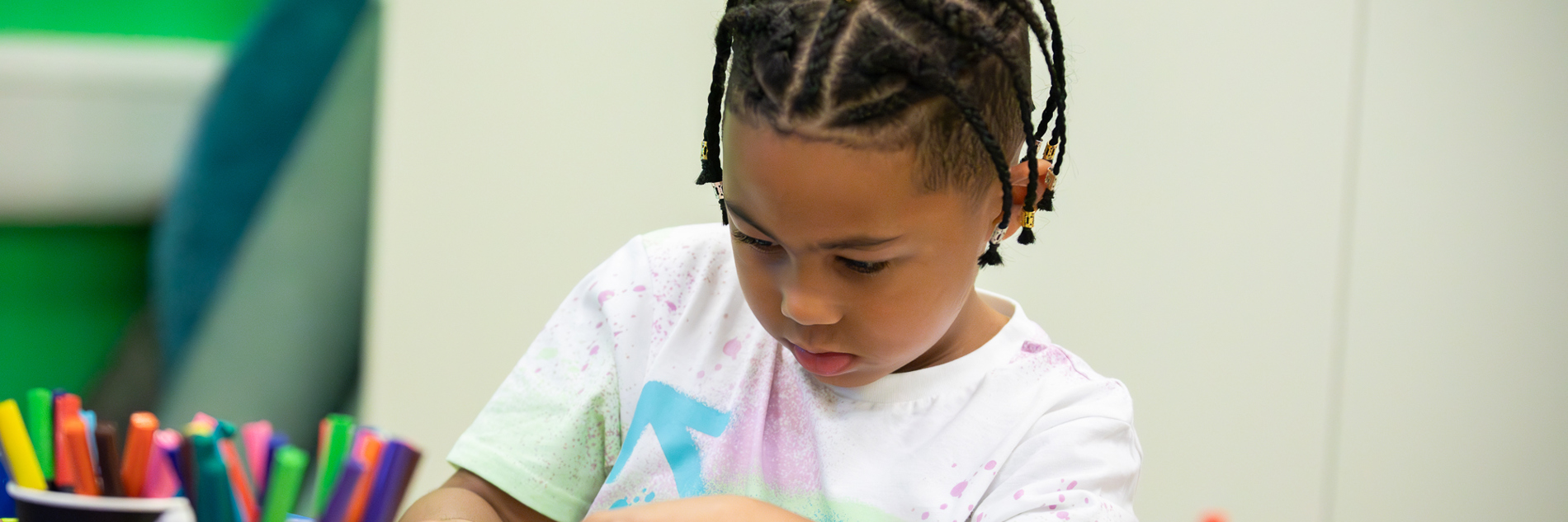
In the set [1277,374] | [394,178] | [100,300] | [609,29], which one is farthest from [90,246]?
[1277,374]

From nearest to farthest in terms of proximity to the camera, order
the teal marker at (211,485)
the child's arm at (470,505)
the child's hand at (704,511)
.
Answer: the teal marker at (211,485), the child's hand at (704,511), the child's arm at (470,505)

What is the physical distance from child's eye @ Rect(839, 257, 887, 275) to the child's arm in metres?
0.21

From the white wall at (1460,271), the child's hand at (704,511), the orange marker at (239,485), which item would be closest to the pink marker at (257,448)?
the orange marker at (239,485)

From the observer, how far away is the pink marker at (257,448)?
274 mm

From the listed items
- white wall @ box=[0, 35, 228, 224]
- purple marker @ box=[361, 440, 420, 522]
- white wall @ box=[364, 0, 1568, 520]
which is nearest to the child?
purple marker @ box=[361, 440, 420, 522]

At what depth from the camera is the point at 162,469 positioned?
0.26 meters

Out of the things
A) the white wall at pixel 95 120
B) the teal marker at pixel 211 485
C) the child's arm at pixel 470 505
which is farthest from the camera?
the white wall at pixel 95 120

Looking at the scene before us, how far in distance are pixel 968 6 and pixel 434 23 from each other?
2.01 feet

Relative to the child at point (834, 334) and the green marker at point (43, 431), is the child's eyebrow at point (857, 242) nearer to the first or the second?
the child at point (834, 334)

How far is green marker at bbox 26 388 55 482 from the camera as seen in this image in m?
0.27

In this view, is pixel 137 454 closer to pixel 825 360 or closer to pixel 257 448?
pixel 257 448

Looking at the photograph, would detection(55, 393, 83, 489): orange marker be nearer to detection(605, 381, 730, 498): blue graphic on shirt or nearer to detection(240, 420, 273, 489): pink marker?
detection(240, 420, 273, 489): pink marker

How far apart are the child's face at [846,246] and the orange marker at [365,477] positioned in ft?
0.64

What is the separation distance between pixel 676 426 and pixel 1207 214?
0.60 meters
